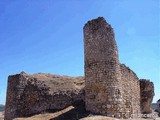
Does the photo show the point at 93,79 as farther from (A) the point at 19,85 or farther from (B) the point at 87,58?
(A) the point at 19,85

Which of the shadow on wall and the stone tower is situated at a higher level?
the stone tower

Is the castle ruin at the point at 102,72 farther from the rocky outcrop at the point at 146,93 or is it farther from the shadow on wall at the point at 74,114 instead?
the rocky outcrop at the point at 146,93

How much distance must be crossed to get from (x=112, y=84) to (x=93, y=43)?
3.24m

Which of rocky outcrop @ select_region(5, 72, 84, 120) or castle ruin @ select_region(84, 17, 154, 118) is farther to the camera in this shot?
rocky outcrop @ select_region(5, 72, 84, 120)

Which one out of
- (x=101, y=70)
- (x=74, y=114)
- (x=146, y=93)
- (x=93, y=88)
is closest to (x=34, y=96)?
(x=74, y=114)

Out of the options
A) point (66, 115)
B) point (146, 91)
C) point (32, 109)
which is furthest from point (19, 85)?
point (146, 91)

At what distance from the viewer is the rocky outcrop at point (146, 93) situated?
2594 cm

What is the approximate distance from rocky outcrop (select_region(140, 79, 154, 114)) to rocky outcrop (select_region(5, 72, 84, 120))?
7.45m

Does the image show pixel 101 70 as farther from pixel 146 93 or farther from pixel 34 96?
pixel 146 93

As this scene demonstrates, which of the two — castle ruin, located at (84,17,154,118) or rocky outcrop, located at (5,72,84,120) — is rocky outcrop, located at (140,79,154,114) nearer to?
rocky outcrop, located at (5,72,84,120)

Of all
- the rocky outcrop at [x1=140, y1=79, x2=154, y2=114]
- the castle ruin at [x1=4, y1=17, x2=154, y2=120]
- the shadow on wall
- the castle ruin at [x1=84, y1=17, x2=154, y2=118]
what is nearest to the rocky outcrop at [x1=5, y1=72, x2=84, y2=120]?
the castle ruin at [x1=4, y1=17, x2=154, y2=120]

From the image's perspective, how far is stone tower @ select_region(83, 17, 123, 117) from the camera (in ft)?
51.0

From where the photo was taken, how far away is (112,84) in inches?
627

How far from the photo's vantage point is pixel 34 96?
72.5 feet
